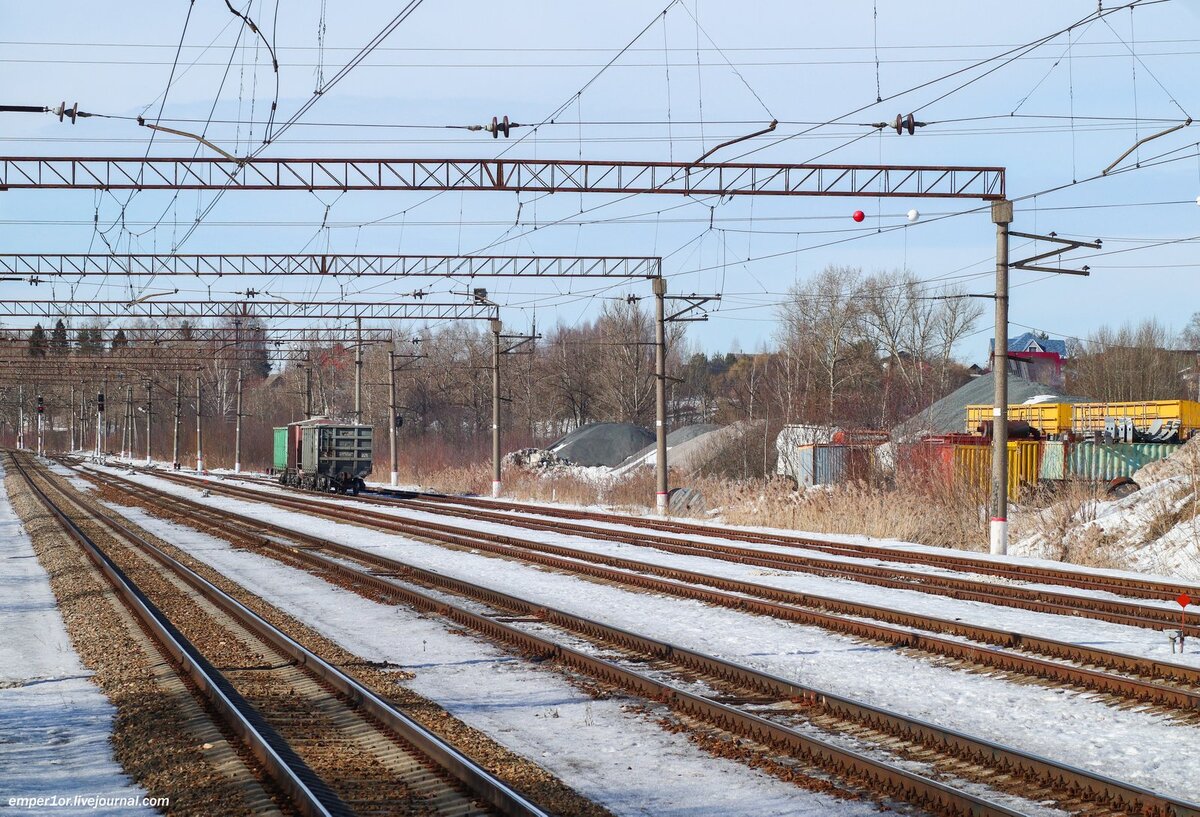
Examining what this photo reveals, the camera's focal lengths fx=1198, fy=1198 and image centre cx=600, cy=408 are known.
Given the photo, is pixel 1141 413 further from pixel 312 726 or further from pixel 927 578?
pixel 312 726

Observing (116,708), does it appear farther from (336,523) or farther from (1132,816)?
(336,523)

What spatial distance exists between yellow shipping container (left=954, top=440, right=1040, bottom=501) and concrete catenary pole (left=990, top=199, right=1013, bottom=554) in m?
4.00

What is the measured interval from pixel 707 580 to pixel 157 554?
35.2 feet

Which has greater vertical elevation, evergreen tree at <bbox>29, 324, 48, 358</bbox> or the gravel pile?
evergreen tree at <bbox>29, 324, 48, 358</bbox>

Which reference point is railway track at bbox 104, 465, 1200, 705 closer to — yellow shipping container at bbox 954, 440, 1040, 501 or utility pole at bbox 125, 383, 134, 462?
yellow shipping container at bbox 954, 440, 1040, 501

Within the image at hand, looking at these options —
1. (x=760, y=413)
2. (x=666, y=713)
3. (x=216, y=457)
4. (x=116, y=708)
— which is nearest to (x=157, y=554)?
(x=116, y=708)

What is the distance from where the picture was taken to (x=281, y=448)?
199 ft

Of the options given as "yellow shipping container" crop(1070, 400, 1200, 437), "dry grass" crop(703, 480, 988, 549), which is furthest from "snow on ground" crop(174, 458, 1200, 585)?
"yellow shipping container" crop(1070, 400, 1200, 437)

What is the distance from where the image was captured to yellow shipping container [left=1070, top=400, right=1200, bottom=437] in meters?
39.9

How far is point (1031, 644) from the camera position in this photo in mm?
11859

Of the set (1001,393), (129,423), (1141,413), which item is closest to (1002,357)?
(1001,393)

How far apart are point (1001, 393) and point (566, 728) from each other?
1635 cm

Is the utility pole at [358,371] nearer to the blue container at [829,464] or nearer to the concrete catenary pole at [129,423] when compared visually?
the blue container at [829,464]

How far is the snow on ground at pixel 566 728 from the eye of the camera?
701 cm
